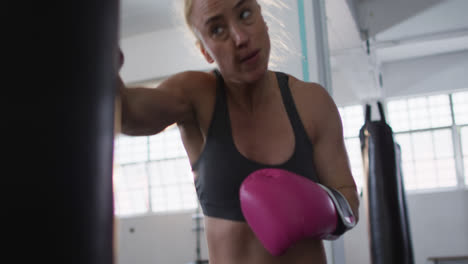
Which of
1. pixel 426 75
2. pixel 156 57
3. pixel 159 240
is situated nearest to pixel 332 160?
pixel 156 57

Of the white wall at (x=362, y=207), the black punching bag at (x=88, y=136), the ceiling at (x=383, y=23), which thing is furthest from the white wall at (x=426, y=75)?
the black punching bag at (x=88, y=136)

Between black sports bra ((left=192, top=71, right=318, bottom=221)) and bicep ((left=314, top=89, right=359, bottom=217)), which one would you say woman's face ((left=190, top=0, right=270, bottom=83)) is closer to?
black sports bra ((left=192, top=71, right=318, bottom=221))

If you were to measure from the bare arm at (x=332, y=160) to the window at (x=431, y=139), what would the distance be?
729 centimetres

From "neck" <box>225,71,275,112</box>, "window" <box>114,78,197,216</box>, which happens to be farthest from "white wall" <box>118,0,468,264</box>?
"neck" <box>225,71,275,112</box>

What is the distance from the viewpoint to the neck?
3.60 ft

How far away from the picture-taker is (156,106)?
35.1 inches

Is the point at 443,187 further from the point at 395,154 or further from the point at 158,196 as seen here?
the point at 158,196

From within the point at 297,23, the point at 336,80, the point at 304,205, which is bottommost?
the point at 304,205

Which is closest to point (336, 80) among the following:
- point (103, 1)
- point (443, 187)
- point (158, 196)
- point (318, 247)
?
point (443, 187)

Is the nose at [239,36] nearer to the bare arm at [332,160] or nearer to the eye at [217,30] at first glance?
the eye at [217,30]

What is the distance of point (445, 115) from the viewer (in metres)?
7.72

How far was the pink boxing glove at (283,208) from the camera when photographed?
2.66 feet

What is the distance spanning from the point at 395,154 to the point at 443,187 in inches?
180

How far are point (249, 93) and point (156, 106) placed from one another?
0.31 meters
